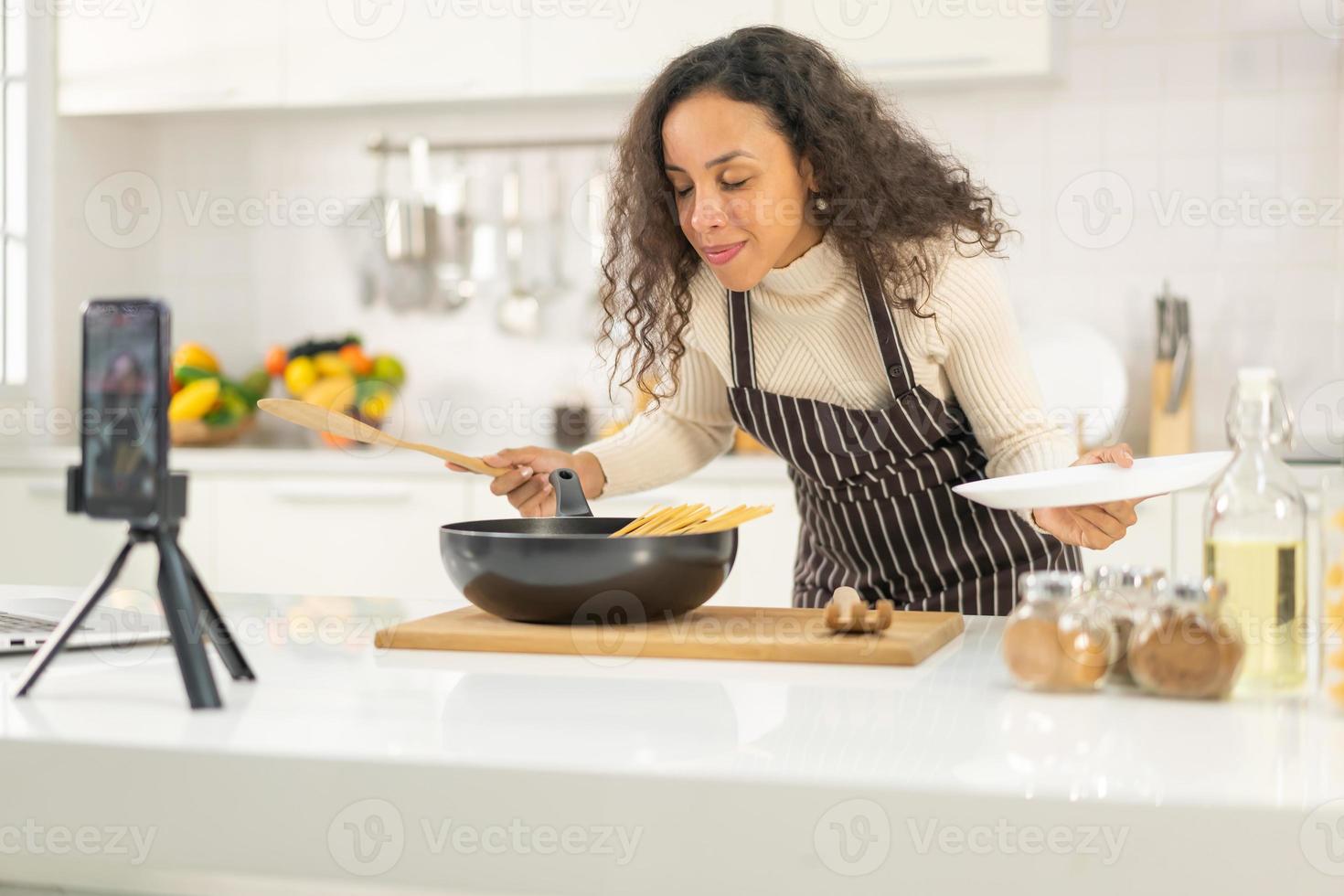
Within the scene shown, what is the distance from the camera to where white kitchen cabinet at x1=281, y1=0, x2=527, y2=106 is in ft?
10.1

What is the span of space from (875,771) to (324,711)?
34 centimetres

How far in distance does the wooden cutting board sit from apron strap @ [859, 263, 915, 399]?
0.45 m

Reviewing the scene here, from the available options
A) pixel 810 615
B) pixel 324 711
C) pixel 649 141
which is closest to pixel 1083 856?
pixel 324 711

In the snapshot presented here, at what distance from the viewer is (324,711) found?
2.73 feet

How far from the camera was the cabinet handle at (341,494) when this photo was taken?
2.95 meters

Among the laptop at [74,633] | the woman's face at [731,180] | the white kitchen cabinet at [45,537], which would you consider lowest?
the white kitchen cabinet at [45,537]

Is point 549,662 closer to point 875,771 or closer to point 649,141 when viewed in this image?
point 875,771

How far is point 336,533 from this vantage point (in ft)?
9.85

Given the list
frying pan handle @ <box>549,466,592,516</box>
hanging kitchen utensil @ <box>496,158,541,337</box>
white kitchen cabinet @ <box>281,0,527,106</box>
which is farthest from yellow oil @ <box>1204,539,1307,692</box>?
hanging kitchen utensil @ <box>496,158,541,337</box>

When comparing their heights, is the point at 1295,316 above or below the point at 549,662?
above

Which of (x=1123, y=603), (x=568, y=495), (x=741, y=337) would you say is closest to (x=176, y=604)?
(x=568, y=495)

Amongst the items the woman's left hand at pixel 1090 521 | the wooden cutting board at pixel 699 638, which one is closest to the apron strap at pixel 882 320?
the woman's left hand at pixel 1090 521

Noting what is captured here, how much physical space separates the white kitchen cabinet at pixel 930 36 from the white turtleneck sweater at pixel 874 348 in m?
1.39

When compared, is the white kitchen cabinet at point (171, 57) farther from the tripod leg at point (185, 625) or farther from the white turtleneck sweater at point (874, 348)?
the tripod leg at point (185, 625)
